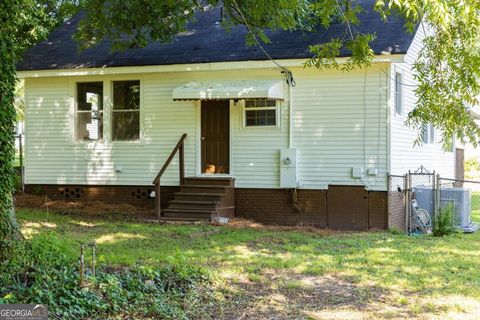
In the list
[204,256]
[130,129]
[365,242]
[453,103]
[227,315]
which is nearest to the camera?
[227,315]

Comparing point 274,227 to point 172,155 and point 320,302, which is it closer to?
point 172,155

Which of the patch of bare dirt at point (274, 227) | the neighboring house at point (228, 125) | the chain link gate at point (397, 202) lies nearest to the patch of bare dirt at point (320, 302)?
the patch of bare dirt at point (274, 227)

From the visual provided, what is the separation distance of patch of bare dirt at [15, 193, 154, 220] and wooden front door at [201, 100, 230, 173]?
1.83 meters

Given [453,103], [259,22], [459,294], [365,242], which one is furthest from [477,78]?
[259,22]

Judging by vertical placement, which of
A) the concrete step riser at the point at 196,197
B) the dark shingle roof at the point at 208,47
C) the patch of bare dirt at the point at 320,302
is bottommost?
the patch of bare dirt at the point at 320,302

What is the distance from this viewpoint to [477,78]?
7969mm

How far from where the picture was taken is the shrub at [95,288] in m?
5.43

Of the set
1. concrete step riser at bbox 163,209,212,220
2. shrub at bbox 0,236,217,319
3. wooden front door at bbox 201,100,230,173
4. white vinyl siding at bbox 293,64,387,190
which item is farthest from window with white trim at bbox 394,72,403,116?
shrub at bbox 0,236,217,319

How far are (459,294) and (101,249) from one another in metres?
5.15

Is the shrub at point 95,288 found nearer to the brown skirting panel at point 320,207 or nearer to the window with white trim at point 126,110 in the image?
the brown skirting panel at point 320,207

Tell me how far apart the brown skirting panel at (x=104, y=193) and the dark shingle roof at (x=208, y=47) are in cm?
299

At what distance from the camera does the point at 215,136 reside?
562 inches

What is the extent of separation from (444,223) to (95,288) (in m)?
8.22

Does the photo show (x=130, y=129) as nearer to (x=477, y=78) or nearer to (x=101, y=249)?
(x=101, y=249)
